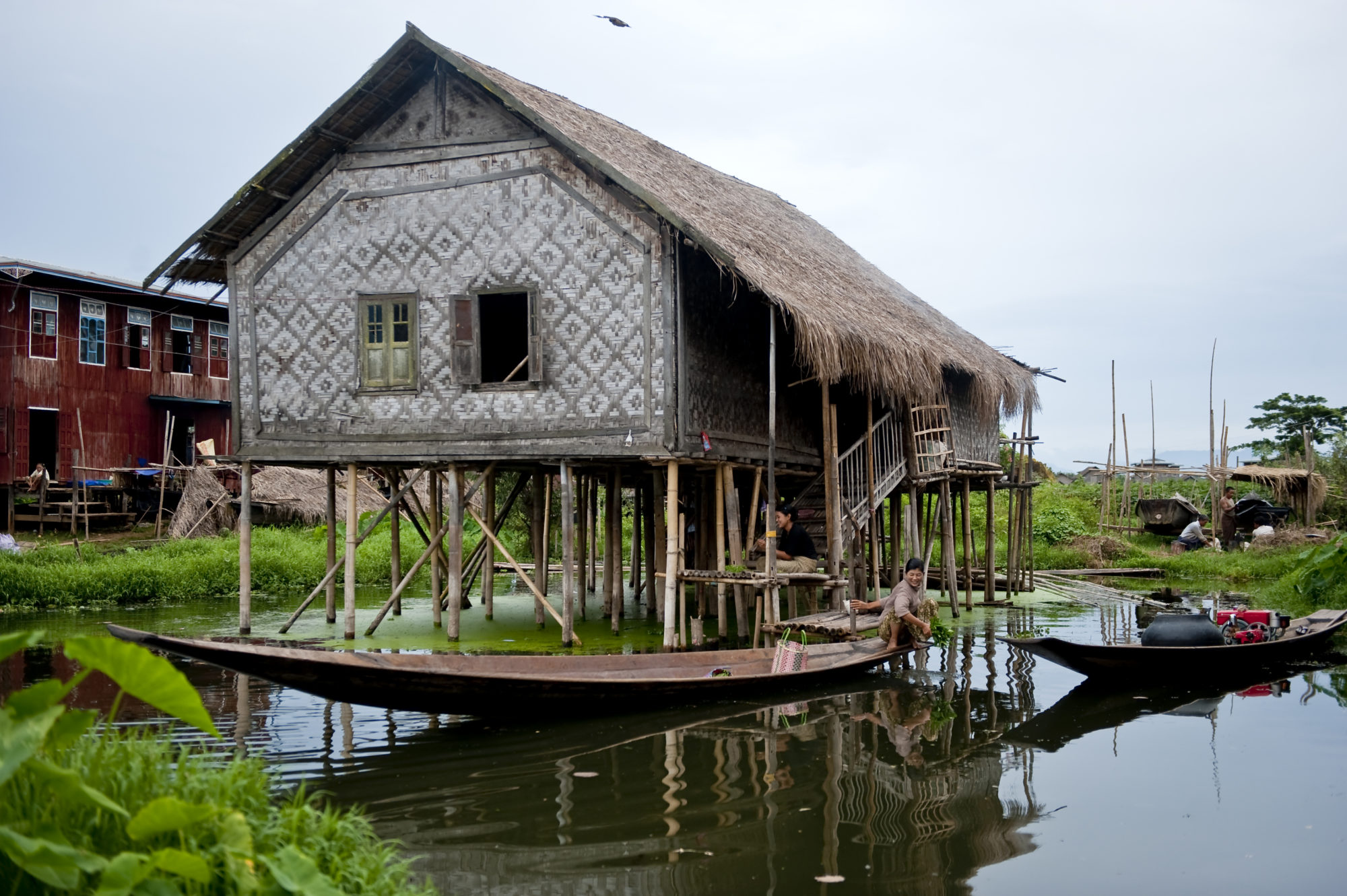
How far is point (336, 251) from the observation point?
1234 cm

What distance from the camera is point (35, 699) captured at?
130 inches

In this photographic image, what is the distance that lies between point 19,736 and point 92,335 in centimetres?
2318

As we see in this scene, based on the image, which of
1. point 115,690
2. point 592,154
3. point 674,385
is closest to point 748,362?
point 674,385

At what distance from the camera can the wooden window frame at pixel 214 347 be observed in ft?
86.1

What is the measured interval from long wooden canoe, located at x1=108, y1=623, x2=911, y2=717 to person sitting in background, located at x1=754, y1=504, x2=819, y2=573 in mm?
1572

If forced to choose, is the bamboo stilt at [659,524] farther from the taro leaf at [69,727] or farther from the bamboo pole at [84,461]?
the bamboo pole at [84,461]

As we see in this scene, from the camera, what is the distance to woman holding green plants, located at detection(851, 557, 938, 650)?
10234 mm

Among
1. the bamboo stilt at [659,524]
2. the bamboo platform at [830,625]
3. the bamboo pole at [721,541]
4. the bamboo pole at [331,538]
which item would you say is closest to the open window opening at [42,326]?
the bamboo pole at [331,538]

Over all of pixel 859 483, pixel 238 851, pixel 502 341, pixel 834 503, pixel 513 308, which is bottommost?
pixel 238 851

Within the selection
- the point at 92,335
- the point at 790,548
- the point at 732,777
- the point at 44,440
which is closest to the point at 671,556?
the point at 790,548

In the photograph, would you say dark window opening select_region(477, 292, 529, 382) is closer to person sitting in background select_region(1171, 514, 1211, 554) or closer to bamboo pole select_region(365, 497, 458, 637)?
bamboo pole select_region(365, 497, 458, 637)

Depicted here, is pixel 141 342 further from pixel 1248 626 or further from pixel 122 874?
pixel 122 874

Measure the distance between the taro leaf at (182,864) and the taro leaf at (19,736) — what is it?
449 millimetres

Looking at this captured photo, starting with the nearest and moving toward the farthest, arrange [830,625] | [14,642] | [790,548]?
[14,642], [830,625], [790,548]
